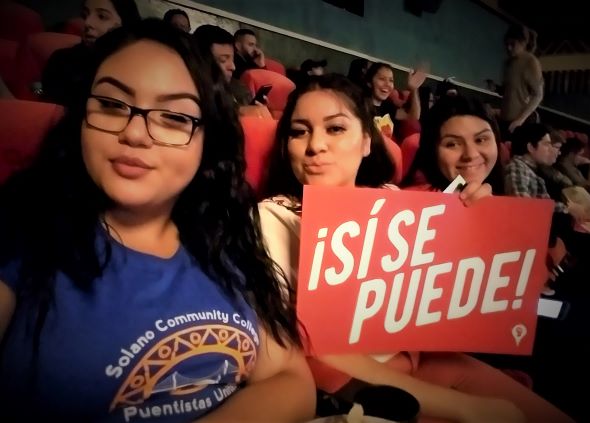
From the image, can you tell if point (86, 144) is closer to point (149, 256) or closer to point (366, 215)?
point (149, 256)

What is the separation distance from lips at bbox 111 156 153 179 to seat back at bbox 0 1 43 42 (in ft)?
0.56

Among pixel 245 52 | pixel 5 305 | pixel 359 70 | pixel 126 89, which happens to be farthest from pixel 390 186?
pixel 5 305

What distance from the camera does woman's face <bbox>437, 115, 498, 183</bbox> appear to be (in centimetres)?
66

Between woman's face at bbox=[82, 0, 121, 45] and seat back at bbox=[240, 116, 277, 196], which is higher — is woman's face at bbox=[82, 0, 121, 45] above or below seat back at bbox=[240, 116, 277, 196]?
above

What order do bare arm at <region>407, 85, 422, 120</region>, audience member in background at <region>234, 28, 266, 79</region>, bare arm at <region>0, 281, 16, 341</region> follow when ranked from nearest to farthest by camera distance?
bare arm at <region>0, 281, 16, 341</region>, audience member in background at <region>234, 28, 266, 79</region>, bare arm at <region>407, 85, 422, 120</region>

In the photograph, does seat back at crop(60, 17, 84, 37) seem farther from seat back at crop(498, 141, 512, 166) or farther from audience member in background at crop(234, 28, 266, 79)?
seat back at crop(498, 141, 512, 166)

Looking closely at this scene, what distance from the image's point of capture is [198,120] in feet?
1.70

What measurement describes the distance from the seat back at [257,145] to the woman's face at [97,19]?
19 cm

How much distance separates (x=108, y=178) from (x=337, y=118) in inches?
11.4

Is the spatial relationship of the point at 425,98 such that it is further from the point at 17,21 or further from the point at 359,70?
the point at 17,21

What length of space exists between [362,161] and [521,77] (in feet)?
0.99

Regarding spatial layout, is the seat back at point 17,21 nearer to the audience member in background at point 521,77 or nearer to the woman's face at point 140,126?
the woman's face at point 140,126

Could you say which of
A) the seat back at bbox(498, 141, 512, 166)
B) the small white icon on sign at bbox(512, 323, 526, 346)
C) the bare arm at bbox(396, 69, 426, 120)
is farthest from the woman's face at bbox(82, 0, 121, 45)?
the small white icon on sign at bbox(512, 323, 526, 346)

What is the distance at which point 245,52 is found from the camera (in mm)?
583
